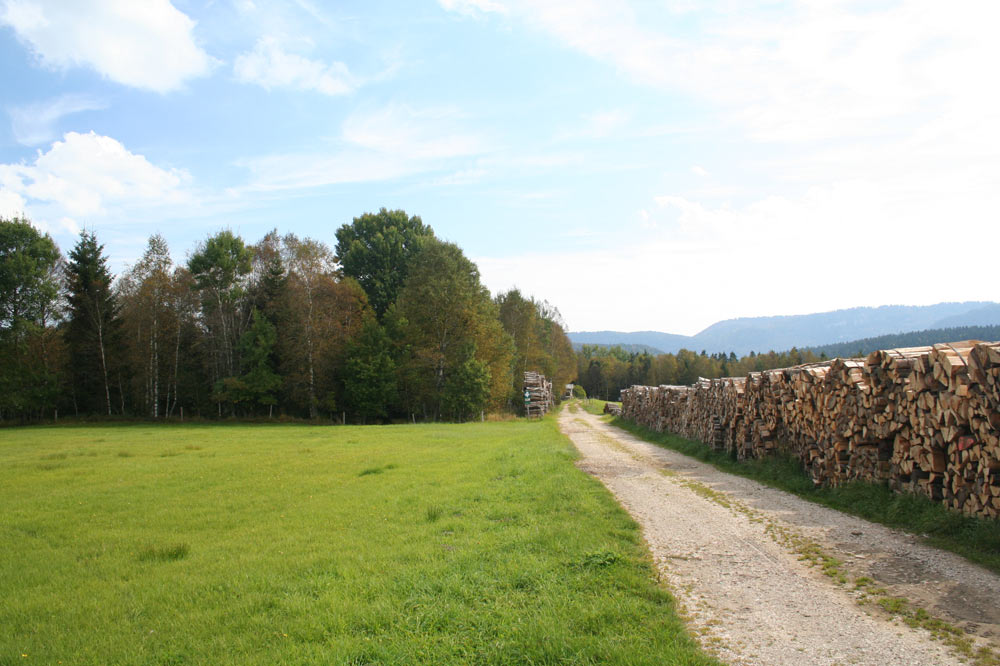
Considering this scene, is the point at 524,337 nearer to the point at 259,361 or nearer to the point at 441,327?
the point at 441,327

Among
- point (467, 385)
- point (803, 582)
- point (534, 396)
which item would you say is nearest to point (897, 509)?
point (803, 582)

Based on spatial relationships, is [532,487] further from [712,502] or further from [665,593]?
[665,593]

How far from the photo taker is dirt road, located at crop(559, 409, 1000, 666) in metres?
4.42

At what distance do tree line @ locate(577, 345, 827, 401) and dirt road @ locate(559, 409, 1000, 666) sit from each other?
96.1 m

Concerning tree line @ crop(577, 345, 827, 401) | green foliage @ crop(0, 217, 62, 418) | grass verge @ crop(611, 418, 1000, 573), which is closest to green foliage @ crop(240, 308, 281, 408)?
green foliage @ crop(0, 217, 62, 418)

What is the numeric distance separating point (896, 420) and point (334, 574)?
9.58m

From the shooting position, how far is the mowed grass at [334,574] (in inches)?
186

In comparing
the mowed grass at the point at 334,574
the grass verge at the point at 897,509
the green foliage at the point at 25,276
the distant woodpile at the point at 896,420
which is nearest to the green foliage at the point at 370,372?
the green foliage at the point at 25,276

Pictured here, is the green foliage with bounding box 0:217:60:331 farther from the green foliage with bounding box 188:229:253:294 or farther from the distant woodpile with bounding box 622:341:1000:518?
the distant woodpile with bounding box 622:341:1000:518

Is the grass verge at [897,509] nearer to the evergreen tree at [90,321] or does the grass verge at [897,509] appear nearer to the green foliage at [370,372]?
the green foliage at [370,372]

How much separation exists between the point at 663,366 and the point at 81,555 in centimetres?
11510

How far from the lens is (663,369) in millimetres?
114188

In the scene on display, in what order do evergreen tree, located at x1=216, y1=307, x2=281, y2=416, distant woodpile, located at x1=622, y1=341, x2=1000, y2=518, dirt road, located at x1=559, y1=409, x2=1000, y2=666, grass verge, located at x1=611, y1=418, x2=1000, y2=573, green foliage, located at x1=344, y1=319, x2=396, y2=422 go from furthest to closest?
green foliage, located at x1=344, y1=319, x2=396, y2=422 → evergreen tree, located at x1=216, y1=307, x2=281, y2=416 → distant woodpile, located at x1=622, y1=341, x2=1000, y2=518 → grass verge, located at x1=611, y1=418, x2=1000, y2=573 → dirt road, located at x1=559, y1=409, x2=1000, y2=666

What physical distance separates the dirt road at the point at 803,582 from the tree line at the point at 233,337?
35243 millimetres
